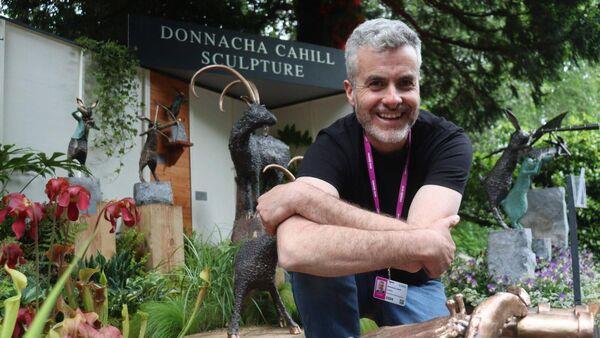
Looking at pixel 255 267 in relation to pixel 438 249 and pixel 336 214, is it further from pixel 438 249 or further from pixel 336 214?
pixel 438 249

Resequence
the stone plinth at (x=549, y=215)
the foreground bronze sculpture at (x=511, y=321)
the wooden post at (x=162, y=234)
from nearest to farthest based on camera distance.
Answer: the foreground bronze sculpture at (x=511, y=321), the wooden post at (x=162, y=234), the stone plinth at (x=549, y=215)

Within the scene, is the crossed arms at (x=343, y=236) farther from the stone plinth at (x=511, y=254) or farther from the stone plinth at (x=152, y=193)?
the stone plinth at (x=511, y=254)

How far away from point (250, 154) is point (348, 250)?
3.58m

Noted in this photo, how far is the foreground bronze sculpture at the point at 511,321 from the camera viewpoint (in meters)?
0.69

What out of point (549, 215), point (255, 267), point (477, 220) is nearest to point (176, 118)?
point (255, 267)

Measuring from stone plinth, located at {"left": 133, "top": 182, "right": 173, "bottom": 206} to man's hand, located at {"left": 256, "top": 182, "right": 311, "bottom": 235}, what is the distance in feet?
11.2

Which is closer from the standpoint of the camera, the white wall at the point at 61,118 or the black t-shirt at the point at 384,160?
the black t-shirt at the point at 384,160

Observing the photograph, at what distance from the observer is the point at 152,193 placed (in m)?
A: 4.98

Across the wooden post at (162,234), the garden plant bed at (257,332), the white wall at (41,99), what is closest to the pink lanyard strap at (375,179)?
the garden plant bed at (257,332)

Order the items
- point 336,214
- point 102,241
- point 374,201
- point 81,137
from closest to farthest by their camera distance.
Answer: point 336,214 < point 374,201 < point 102,241 < point 81,137

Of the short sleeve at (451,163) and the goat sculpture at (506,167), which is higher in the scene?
the goat sculpture at (506,167)

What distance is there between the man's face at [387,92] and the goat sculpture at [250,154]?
2.61 m

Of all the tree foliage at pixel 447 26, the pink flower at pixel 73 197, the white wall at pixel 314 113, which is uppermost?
the tree foliage at pixel 447 26

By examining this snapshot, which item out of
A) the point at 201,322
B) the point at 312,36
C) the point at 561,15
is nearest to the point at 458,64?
the point at 561,15
